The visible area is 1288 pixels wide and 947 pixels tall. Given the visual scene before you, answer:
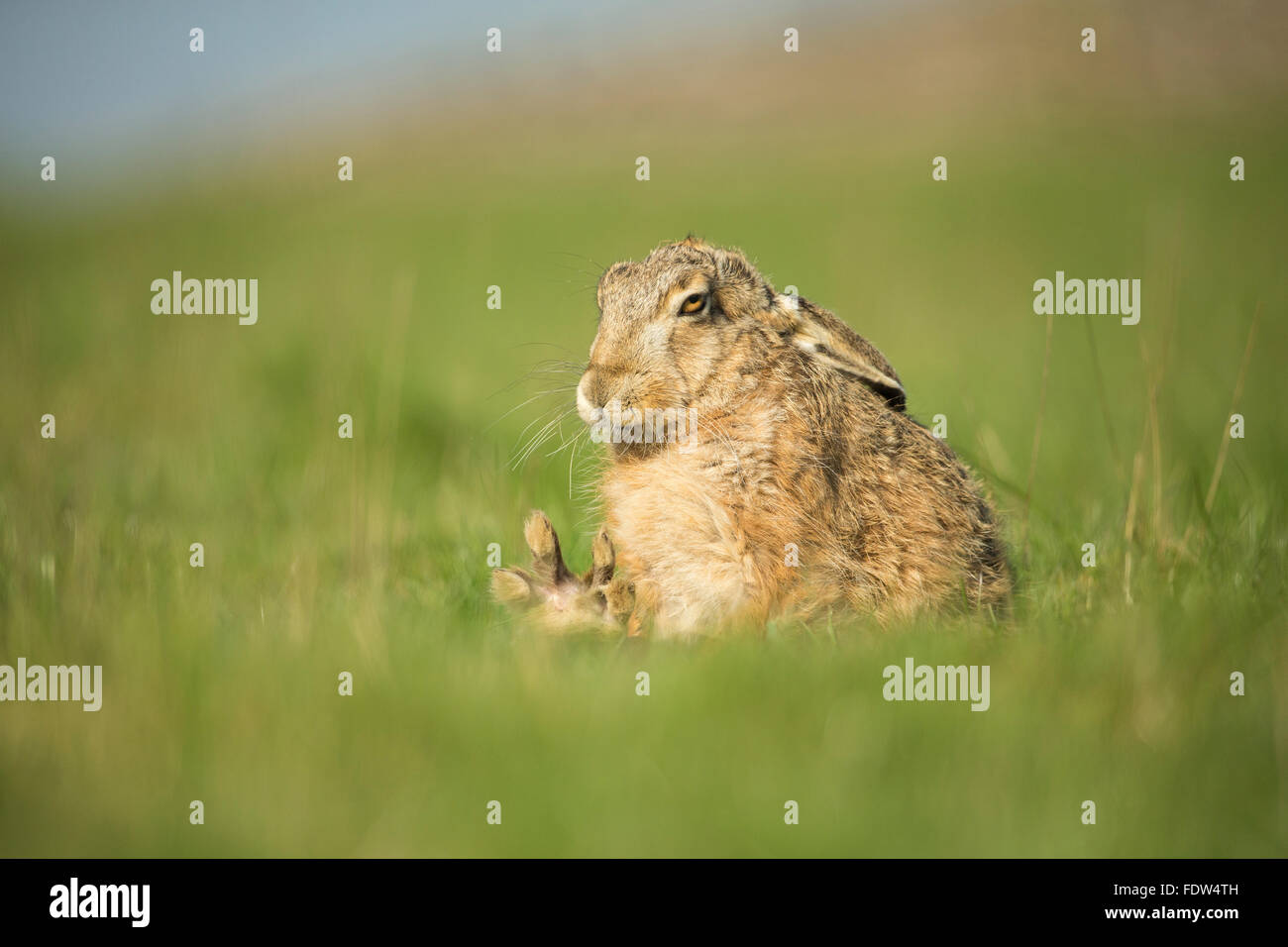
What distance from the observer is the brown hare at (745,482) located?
5.22 m

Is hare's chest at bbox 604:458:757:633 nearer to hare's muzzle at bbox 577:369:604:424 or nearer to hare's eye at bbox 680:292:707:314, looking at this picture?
hare's muzzle at bbox 577:369:604:424

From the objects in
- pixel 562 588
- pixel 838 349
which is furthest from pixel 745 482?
pixel 562 588

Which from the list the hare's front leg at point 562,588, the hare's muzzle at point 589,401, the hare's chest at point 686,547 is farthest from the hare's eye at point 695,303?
the hare's front leg at point 562,588

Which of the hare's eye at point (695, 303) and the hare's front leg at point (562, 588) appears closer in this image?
the hare's front leg at point (562, 588)

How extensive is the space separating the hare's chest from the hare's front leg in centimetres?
11

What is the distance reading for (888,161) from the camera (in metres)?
24.7

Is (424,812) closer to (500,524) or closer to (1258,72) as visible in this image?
(500,524)

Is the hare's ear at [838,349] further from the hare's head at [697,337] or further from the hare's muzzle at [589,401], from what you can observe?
the hare's muzzle at [589,401]

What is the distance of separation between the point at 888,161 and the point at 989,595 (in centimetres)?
2075

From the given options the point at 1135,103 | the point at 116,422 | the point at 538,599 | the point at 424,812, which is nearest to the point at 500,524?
the point at 538,599

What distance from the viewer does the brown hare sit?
5.22m

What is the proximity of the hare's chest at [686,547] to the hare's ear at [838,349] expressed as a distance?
0.84 metres

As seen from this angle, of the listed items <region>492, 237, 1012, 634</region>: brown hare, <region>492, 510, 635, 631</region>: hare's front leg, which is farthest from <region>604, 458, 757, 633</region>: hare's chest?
<region>492, 510, 635, 631</region>: hare's front leg

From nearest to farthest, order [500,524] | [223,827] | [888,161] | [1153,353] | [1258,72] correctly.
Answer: [223,827]
[500,524]
[1258,72]
[1153,353]
[888,161]
